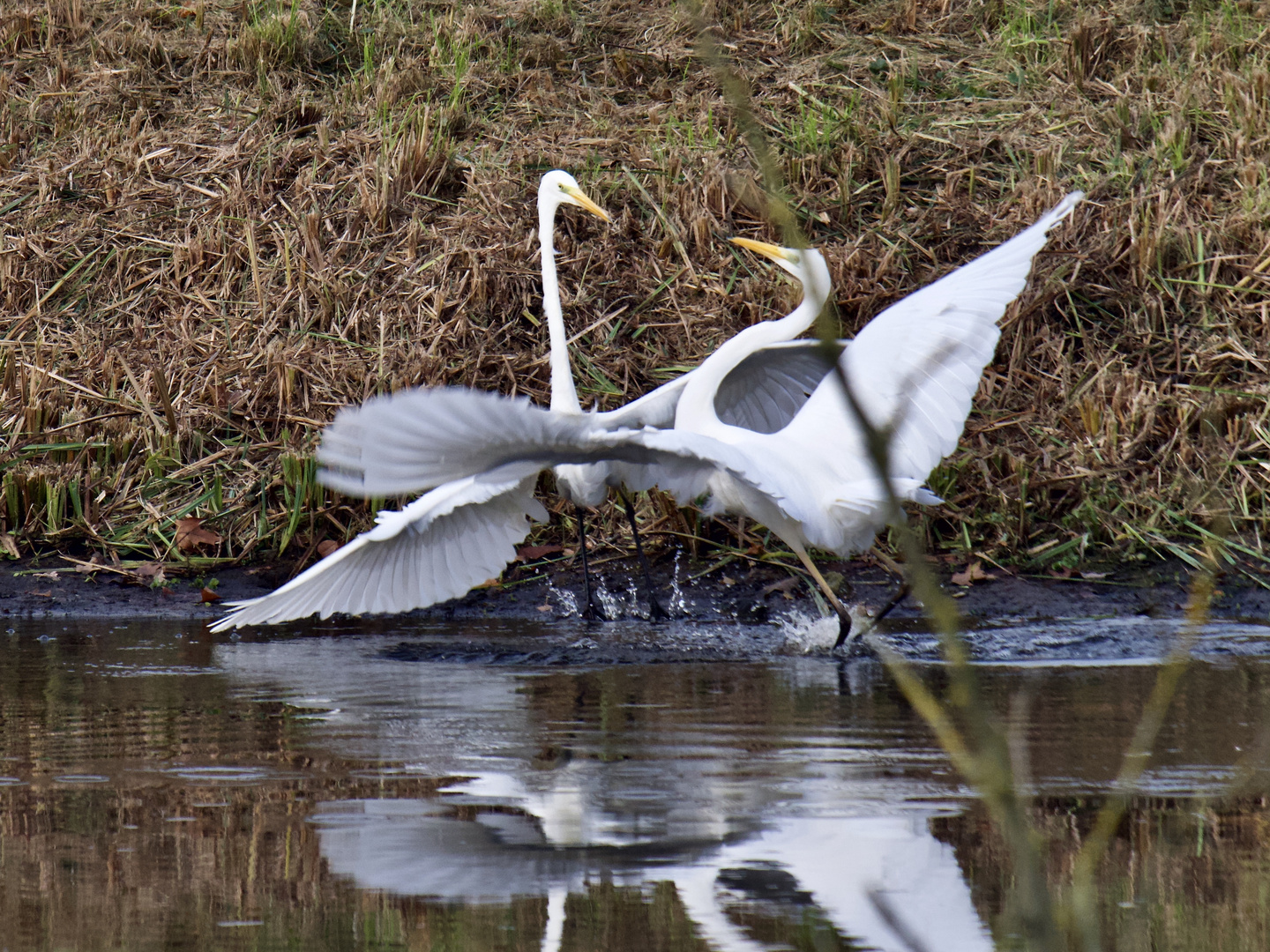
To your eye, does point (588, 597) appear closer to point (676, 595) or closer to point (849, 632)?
point (676, 595)

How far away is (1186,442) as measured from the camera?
286 inches

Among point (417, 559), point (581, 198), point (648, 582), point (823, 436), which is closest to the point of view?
point (823, 436)

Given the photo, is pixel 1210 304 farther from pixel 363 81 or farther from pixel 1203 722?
pixel 363 81

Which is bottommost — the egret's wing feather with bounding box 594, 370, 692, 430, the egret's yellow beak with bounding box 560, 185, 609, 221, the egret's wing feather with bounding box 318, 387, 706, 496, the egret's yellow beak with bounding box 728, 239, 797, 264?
the egret's wing feather with bounding box 318, 387, 706, 496

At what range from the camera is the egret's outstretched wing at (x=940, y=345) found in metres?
5.40

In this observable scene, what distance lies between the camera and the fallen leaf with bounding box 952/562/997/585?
6797mm

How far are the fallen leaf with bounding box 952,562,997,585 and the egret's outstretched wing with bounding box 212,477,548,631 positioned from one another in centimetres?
206

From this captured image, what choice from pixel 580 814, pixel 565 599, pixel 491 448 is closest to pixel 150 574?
pixel 565 599

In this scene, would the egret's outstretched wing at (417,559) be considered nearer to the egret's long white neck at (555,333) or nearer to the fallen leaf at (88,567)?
the egret's long white neck at (555,333)

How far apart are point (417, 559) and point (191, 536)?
1923 mm

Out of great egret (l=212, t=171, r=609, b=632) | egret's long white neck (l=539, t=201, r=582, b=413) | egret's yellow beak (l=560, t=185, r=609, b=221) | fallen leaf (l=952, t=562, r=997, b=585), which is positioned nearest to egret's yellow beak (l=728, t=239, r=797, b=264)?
egret's long white neck (l=539, t=201, r=582, b=413)

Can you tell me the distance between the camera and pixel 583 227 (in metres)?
9.60

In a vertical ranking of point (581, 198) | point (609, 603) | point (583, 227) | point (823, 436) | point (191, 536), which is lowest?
point (609, 603)

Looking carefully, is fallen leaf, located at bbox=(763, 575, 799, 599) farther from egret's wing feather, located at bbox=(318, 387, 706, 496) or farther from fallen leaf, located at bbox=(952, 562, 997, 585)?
egret's wing feather, located at bbox=(318, 387, 706, 496)
